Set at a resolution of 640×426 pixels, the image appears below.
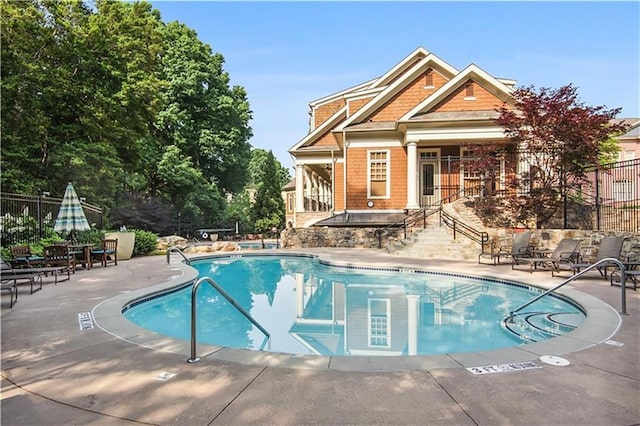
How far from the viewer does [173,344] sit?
431 cm

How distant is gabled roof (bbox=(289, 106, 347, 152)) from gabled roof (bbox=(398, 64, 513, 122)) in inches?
235

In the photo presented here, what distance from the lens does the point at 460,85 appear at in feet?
59.8

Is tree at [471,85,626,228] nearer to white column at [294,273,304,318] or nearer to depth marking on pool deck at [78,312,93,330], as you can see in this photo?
white column at [294,273,304,318]

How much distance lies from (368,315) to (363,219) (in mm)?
11638

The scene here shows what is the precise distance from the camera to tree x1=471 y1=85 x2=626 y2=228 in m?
12.8

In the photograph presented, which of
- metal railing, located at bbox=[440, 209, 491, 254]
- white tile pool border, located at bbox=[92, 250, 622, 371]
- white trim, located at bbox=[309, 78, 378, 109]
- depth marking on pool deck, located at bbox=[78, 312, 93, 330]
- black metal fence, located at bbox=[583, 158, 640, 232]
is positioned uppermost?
white trim, located at bbox=[309, 78, 378, 109]

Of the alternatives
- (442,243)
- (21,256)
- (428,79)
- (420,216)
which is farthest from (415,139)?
(21,256)

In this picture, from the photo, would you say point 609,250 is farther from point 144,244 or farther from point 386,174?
point 144,244

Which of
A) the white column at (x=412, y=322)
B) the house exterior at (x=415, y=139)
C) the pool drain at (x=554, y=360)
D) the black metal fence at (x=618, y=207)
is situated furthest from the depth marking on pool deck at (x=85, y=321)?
the house exterior at (x=415, y=139)

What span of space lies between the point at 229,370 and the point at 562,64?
1685 cm

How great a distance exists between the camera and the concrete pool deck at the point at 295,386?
2.66 meters

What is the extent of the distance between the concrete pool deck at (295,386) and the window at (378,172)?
1455 cm

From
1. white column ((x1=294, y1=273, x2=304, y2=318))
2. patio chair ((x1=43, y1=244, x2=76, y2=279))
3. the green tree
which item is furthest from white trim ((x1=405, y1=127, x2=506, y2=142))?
the green tree

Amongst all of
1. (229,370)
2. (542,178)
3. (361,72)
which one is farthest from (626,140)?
(229,370)
